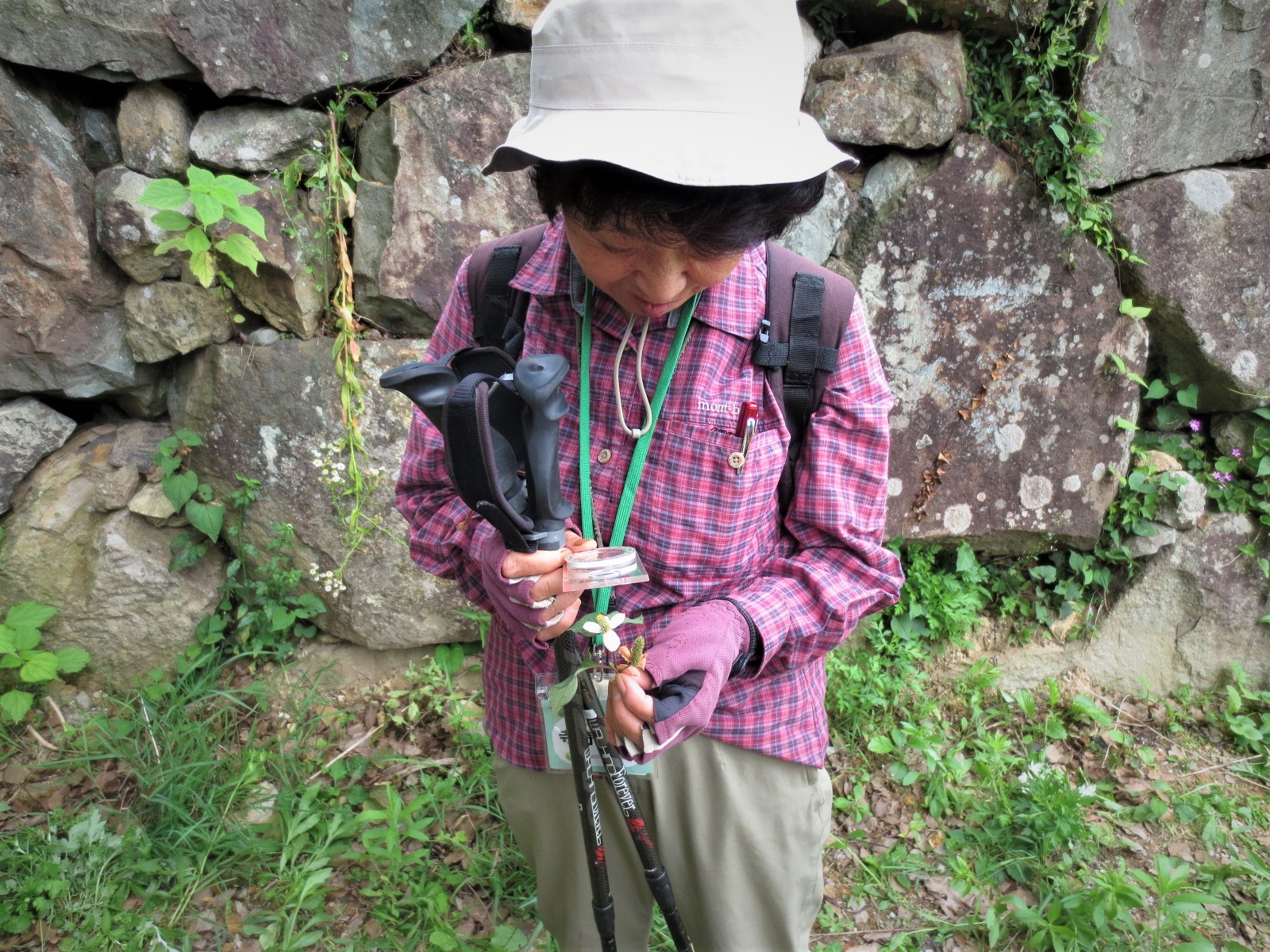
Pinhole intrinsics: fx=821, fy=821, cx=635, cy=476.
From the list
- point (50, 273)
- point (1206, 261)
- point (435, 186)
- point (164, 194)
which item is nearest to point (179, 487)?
point (50, 273)

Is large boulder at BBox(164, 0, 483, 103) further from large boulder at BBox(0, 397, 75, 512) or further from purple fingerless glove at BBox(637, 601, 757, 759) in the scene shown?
purple fingerless glove at BBox(637, 601, 757, 759)

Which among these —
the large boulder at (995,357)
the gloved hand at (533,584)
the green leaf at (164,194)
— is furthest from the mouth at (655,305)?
the green leaf at (164,194)

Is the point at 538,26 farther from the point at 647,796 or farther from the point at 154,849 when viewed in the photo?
the point at 154,849

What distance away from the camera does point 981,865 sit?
8.99ft

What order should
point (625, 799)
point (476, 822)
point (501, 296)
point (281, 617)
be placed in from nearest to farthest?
point (625, 799)
point (501, 296)
point (476, 822)
point (281, 617)

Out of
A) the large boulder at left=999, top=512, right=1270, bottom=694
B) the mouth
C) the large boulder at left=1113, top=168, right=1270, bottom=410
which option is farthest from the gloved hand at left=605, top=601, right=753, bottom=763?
the large boulder at left=1113, top=168, right=1270, bottom=410

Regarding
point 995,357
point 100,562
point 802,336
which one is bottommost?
point 100,562

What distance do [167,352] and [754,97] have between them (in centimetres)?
257

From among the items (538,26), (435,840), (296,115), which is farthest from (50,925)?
(538,26)

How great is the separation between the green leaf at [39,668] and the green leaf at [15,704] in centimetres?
5

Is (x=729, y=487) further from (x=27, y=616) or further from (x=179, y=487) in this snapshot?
(x=27, y=616)

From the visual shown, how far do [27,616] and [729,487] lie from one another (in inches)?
107

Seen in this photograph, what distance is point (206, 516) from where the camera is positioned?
2.96 m

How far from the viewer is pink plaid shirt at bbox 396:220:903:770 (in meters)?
1.45
